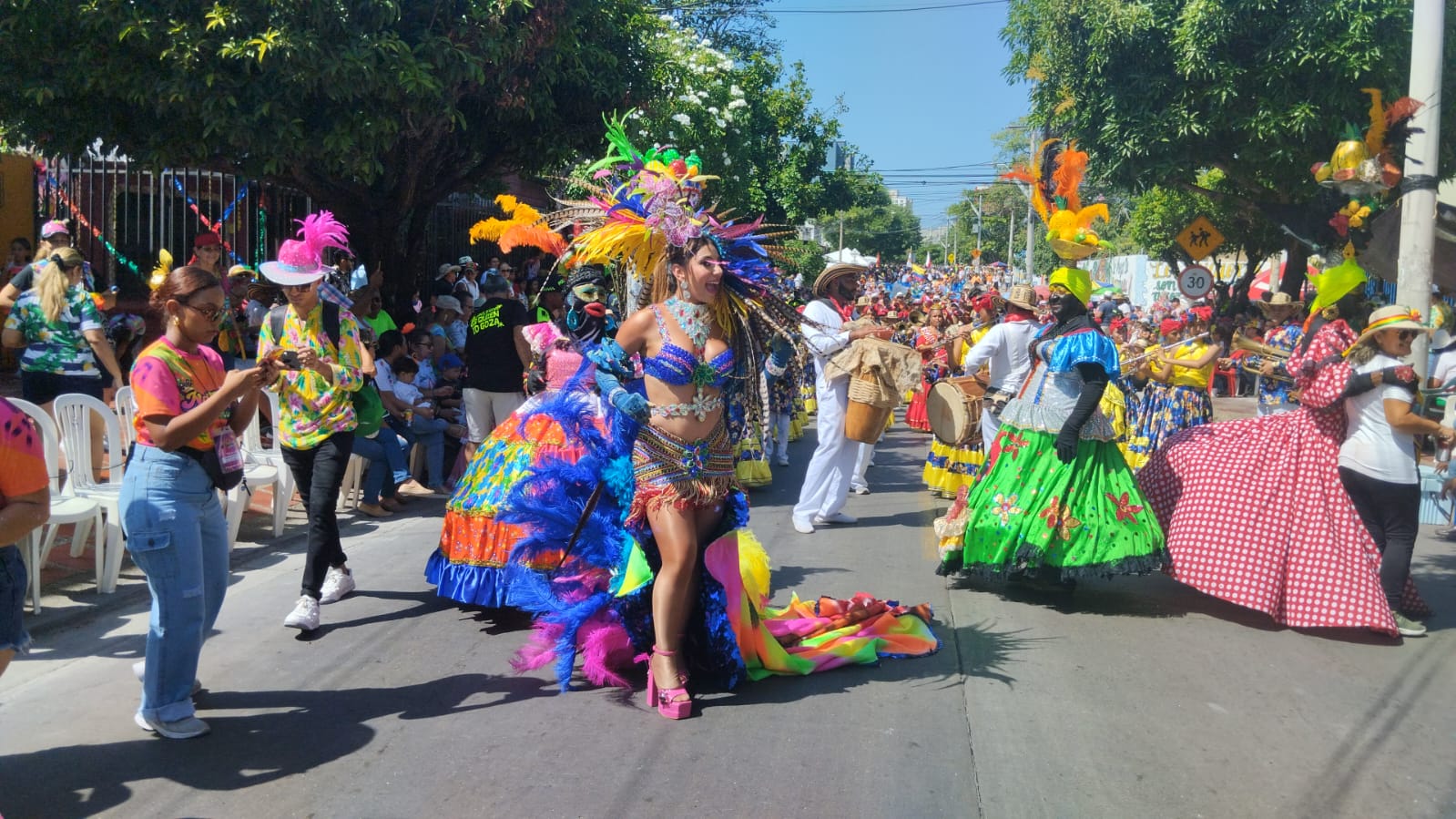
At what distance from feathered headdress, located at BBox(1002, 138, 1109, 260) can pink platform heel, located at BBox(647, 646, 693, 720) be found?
3.54 m

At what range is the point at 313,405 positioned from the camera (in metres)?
5.41

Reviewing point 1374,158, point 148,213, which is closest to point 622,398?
point 1374,158

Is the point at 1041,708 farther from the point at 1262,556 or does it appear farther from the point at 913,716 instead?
the point at 1262,556

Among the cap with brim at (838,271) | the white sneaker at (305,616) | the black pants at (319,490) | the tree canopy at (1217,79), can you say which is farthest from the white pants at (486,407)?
the tree canopy at (1217,79)

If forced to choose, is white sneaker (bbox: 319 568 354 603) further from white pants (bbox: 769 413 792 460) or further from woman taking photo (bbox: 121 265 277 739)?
white pants (bbox: 769 413 792 460)

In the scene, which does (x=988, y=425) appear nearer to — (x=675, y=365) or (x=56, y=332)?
(x=675, y=365)

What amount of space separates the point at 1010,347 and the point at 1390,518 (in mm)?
2595

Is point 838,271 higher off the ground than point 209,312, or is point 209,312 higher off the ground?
point 838,271

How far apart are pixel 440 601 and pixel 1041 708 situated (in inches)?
125

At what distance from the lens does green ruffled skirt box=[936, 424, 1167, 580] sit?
232 inches

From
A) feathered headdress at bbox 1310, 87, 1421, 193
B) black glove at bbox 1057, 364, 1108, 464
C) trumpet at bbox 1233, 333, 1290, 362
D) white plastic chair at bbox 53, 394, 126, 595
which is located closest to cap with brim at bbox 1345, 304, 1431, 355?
trumpet at bbox 1233, 333, 1290, 362

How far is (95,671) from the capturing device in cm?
491

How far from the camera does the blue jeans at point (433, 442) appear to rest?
9.35 m

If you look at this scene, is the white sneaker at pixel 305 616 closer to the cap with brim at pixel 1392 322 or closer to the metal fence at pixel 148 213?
the cap with brim at pixel 1392 322
